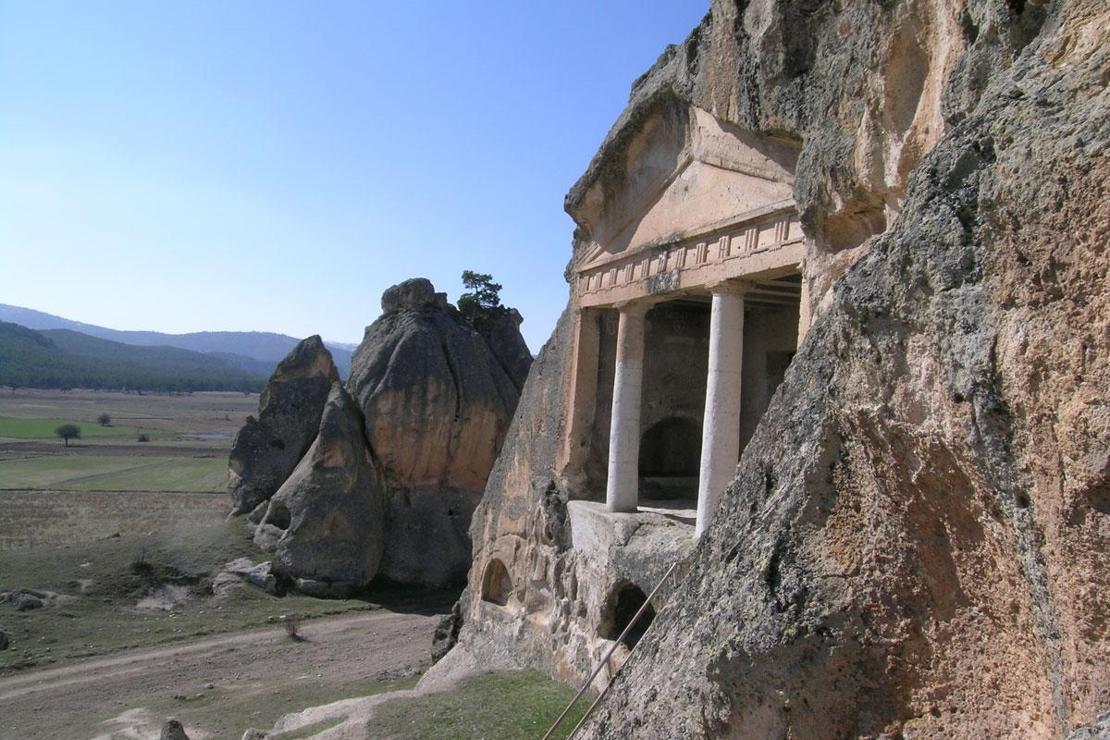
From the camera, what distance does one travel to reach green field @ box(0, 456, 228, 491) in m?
45.8

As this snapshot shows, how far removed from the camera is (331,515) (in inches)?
1129

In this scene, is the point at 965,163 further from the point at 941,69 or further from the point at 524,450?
the point at 524,450

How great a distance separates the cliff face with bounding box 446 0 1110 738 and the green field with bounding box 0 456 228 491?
147ft

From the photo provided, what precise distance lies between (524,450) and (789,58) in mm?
10020

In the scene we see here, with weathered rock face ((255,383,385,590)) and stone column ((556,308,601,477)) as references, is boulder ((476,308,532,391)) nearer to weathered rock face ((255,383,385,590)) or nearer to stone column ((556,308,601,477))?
weathered rock face ((255,383,385,590))

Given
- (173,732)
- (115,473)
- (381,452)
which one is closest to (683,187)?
(173,732)

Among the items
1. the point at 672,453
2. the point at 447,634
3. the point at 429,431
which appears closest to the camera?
the point at 672,453

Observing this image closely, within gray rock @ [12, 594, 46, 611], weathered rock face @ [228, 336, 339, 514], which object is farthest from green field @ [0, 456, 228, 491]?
gray rock @ [12, 594, 46, 611]

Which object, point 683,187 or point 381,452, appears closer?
point 683,187

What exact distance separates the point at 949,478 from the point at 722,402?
8.37 m

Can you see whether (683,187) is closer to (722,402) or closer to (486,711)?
(722,402)

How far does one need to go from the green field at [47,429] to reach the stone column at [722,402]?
77990 mm

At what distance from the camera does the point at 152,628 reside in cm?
2369

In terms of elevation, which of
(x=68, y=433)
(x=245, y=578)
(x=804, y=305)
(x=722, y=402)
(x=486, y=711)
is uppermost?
(x=804, y=305)
